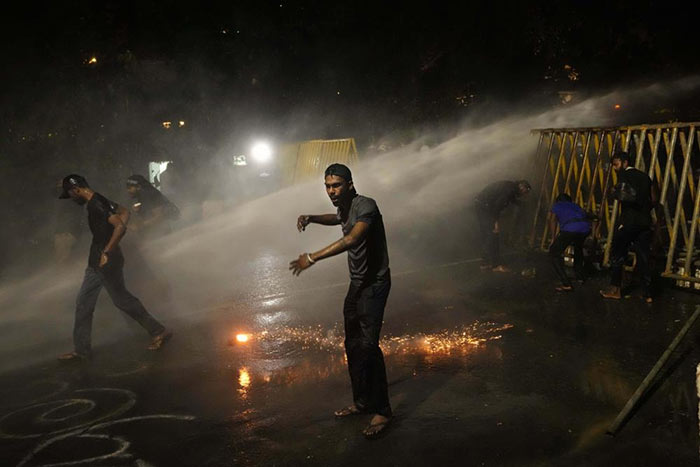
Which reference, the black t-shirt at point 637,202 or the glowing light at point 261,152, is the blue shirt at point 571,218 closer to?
the black t-shirt at point 637,202

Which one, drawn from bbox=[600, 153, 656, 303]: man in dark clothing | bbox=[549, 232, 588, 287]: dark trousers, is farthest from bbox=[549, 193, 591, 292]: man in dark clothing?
bbox=[600, 153, 656, 303]: man in dark clothing

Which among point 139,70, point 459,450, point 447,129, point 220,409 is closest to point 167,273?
point 220,409

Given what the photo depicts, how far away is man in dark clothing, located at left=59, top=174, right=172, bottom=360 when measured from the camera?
241 inches

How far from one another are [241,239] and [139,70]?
7654 mm

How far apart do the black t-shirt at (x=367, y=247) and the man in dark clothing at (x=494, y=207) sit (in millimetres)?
5401

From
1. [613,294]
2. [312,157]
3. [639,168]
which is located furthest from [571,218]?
[312,157]

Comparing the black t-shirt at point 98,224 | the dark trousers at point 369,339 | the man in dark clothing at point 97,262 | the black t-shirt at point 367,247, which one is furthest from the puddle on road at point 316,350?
the black t-shirt at point 98,224

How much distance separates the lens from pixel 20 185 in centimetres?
1347

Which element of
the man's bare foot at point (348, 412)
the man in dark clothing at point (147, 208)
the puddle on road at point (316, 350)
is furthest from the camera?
the man in dark clothing at point (147, 208)

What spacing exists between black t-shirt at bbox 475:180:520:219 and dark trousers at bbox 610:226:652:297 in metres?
2.10

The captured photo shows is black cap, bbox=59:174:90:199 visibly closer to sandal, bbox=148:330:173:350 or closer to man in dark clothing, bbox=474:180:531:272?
sandal, bbox=148:330:173:350

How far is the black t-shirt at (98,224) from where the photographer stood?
618cm

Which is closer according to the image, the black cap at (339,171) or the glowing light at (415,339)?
the black cap at (339,171)

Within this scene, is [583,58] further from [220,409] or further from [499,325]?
[220,409]
